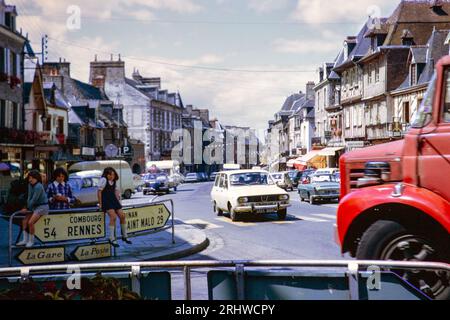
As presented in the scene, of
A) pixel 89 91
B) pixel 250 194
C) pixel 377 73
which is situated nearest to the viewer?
pixel 250 194

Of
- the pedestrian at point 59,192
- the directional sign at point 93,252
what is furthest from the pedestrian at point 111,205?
the pedestrian at point 59,192

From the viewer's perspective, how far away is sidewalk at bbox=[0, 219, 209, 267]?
11.0 m

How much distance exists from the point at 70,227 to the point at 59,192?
269 cm

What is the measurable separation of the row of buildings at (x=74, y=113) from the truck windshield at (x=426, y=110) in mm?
20838

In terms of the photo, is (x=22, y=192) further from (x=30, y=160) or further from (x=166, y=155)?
(x=166, y=155)

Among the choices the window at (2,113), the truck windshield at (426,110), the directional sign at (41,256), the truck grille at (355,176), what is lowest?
the directional sign at (41,256)

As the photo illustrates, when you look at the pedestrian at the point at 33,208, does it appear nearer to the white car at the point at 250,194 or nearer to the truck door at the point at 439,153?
the truck door at the point at 439,153

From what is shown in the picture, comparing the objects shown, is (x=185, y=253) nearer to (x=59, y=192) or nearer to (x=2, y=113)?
(x=59, y=192)

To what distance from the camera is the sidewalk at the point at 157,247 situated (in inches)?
433

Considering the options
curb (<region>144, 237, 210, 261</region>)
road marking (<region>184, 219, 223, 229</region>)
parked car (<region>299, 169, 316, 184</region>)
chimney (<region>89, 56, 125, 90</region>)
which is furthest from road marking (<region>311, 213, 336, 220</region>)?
chimney (<region>89, 56, 125, 90</region>)

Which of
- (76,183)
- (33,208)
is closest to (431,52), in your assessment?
(76,183)

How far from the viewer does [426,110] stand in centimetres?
651

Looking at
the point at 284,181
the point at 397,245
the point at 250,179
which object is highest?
the point at 250,179

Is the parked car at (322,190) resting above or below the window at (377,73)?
below
